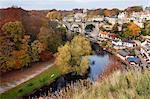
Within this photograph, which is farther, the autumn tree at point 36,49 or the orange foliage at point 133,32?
the orange foliage at point 133,32

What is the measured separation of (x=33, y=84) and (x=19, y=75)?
232 centimetres

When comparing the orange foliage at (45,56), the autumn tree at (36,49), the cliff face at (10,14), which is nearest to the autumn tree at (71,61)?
the autumn tree at (36,49)

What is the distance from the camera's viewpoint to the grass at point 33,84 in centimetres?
1288

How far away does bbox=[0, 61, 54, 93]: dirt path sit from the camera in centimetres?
1455

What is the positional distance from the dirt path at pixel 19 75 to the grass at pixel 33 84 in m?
0.34

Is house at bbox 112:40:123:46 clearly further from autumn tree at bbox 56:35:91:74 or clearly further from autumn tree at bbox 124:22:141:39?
autumn tree at bbox 56:35:91:74

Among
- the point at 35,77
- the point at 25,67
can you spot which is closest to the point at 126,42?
the point at 25,67

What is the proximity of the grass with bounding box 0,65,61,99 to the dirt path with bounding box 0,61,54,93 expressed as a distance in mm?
344

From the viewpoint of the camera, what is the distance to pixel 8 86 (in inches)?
562

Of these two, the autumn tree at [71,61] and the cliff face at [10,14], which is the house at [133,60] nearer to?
the autumn tree at [71,61]

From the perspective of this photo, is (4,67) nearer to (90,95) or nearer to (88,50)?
(88,50)

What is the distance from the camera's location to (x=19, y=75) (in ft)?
55.0

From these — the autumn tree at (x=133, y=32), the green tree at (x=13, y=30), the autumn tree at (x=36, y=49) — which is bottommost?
the autumn tree at (x=133, y=32)

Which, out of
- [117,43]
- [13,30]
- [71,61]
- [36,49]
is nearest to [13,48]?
[13,30]
